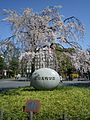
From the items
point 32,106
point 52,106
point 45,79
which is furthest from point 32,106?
point 45,79

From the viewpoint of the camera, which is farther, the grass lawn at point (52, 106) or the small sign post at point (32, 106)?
the grass lawn at point (52, 106)

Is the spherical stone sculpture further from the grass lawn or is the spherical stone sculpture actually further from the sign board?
the sign board

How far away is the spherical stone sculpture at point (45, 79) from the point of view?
714 inches

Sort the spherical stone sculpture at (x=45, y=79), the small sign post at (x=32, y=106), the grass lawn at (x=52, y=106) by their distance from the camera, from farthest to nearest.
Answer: the spherical stone sculpture at (x=45, y=79), the grass lawn at (x=52, y=106), the small sign post at (x=32, y=106)

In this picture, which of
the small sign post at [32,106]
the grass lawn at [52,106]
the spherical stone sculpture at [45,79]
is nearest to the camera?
the small sign post at [32,106]

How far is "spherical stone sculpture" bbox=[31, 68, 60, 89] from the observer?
1814cm

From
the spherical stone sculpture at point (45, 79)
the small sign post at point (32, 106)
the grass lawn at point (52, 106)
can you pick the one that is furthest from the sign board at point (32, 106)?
the spherical stone sculpture at point (45, 79)

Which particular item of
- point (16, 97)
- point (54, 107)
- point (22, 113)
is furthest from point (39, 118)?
point (16, 97)

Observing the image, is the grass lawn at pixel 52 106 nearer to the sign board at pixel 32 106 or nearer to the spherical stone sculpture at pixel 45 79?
the sign board at pixel 32 106

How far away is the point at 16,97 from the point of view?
51.4 feet

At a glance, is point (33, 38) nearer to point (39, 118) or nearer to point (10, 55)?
point (10, 55)

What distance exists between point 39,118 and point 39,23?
35.9 feet

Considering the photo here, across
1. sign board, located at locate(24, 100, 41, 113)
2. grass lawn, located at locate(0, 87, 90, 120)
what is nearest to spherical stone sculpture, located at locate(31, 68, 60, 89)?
grass lawn, located at locate(0, 87, 90, 120)

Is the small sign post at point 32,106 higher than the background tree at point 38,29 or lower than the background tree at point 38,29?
lower
